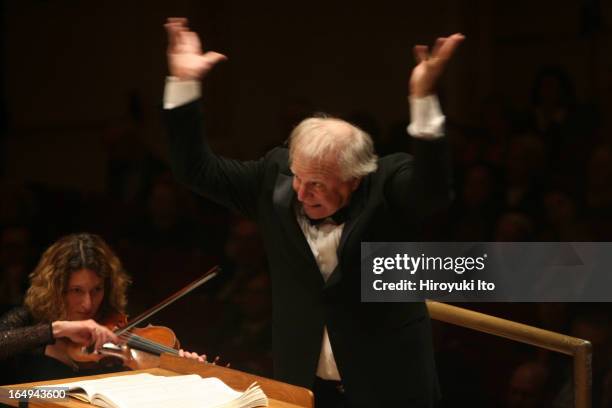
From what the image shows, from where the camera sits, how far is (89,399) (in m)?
1.83

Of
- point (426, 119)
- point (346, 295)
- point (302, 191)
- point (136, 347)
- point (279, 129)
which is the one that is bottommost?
point (279, 129)

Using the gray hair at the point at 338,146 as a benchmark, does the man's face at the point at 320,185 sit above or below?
below

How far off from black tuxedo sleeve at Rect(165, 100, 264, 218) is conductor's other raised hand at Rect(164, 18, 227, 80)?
2.2 inches

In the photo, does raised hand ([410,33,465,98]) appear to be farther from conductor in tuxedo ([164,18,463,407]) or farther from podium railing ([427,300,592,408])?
podium railing ([427,300,592,408])

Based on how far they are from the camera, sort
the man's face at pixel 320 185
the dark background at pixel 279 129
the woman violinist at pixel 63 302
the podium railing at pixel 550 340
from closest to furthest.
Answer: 1. the man's face at pixel 320 185
2. the podium railing at pixel 550 340
3. the woman violinist at pixel 63 302
4. the dark background at pixel 279 129

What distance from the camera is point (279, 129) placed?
16.8 ft

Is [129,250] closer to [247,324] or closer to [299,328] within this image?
[247,324]

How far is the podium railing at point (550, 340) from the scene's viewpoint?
2.10 meters

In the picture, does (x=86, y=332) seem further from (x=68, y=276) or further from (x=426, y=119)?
(x=426, y=119)

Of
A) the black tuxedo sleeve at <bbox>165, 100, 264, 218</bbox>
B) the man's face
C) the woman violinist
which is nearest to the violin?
the woman violinist

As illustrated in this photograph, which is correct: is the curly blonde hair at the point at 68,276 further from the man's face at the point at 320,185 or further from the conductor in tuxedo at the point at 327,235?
the man's face at the point at 320,185

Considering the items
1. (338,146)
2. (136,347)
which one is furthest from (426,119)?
(136,347)

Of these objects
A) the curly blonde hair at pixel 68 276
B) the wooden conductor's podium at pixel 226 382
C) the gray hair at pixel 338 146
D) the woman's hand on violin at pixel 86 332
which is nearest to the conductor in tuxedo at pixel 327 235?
the gray hair at pixel 338 146

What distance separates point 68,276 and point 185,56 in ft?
1.98
